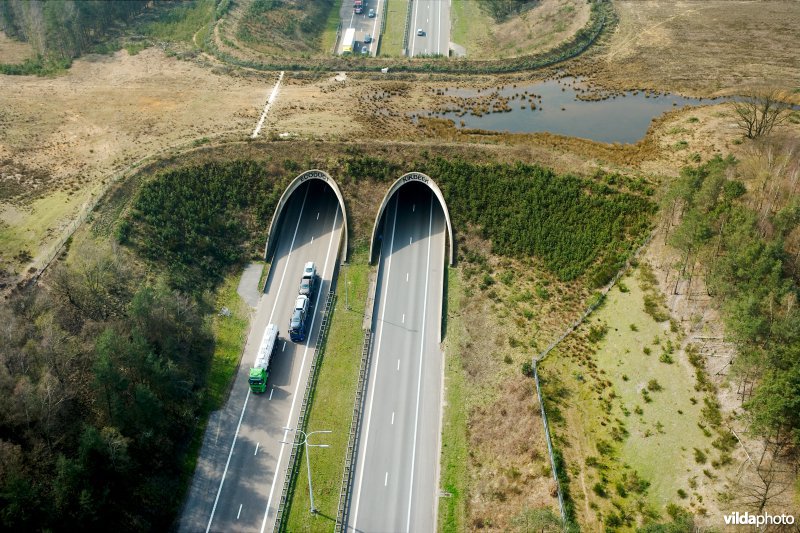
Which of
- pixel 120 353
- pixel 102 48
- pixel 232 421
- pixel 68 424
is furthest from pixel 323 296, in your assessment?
pixel 102 48

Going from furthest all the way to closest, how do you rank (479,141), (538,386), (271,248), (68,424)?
1. (479,141)
2. (271,248)
3. (538,386)
4. (68,424)

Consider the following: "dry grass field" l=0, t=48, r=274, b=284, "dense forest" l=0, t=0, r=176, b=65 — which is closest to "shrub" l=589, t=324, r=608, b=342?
"dry grass field" l=0, t=48, r=274, b=284

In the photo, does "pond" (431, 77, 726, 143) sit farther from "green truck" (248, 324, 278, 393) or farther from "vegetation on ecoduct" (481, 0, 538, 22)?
"green truck" (248, 324, 278, 393)

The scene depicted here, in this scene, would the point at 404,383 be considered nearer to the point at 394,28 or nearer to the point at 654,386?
the point at 654,386

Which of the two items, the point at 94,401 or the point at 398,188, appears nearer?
the point at 94,401

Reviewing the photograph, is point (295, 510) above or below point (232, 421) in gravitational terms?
below

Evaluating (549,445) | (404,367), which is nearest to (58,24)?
(404,367)

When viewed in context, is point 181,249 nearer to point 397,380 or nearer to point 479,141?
point 397,380
